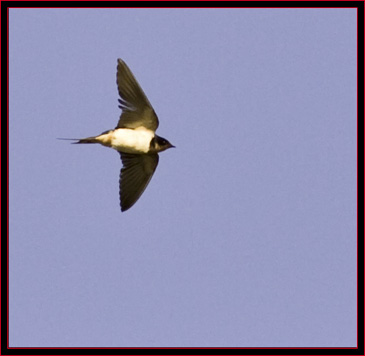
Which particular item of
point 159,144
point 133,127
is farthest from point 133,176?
point 133,127

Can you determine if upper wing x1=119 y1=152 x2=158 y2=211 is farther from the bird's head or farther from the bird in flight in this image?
the bird's head

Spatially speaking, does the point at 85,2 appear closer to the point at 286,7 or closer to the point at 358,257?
the point at 286,7

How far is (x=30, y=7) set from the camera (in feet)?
20.1

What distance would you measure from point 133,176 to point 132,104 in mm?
827

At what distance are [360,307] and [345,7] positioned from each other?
7.61ft

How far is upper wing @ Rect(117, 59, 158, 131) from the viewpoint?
20.6 feet

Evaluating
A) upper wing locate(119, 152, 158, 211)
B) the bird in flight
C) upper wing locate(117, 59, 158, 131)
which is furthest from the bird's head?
upper wing locate(119, 152, 158, 211)

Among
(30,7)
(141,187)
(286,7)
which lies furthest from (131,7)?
(141,187)

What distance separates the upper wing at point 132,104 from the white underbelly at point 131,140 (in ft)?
0.16

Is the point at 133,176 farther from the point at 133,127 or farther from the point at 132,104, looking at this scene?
the point at 132,104

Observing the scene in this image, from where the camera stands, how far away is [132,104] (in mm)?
6410

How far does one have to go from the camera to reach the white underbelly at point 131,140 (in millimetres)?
6473

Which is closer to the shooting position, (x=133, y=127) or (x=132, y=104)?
(x=132, y=104)

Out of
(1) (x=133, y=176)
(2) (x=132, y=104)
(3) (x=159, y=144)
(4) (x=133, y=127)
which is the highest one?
(2) (x=132, y=104)
